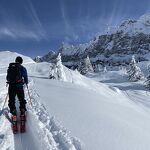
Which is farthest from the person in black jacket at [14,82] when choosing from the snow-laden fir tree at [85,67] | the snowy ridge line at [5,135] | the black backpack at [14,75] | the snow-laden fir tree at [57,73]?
the snow-laden fir tree at [85,67]

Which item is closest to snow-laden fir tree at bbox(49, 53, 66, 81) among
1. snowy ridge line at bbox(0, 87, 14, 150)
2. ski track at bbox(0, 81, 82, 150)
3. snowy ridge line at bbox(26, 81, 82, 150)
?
snowy ridge line at bbox(26, 81, 82, 150)

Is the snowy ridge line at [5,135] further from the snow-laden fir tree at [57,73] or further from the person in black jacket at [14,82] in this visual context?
the snow-laden fir tree at [57,73]

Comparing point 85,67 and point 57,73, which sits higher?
point 57,73

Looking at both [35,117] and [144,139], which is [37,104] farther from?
[144,139]

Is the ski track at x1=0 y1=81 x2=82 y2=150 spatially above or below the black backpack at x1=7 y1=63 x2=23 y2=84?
below

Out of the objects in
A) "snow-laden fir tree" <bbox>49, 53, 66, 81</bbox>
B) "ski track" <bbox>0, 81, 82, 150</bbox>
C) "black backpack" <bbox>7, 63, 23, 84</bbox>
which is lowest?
"ski track" <bbox>0, 81, 82, 150</bbox>

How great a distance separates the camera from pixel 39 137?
9188mm

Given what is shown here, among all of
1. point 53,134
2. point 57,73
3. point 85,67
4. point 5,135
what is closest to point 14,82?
point 5,135

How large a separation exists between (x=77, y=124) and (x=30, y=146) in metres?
2.45

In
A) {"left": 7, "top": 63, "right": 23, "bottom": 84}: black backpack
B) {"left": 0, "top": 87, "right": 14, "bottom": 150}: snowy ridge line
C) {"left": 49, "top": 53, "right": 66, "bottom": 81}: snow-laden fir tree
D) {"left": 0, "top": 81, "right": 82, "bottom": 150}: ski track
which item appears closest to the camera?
{"left": 0, "top": 87, "right": 14, "bottom": 150}: snowy ridge line

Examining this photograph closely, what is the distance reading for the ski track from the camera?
8398 mm

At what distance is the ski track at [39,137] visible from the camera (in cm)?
840

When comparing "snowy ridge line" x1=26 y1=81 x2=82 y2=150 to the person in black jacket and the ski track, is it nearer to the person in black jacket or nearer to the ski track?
the ski track

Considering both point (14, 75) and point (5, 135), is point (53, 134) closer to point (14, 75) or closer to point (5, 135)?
point (5, 135)
